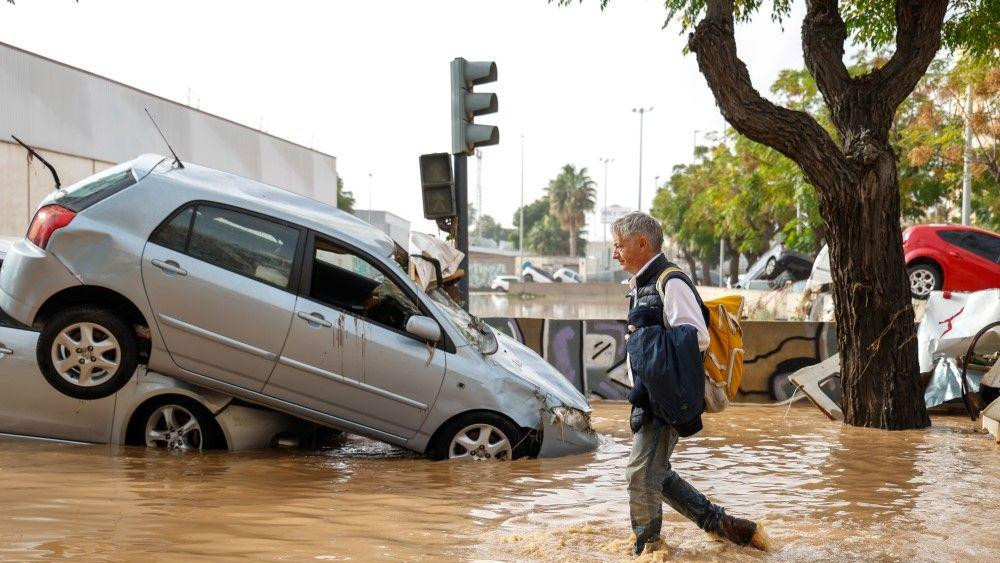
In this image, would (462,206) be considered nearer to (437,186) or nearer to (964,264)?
(437,186)

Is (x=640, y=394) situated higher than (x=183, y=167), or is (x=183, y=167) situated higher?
(x=183, y=167)

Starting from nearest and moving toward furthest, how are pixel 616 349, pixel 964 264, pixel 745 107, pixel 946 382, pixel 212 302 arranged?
pixel 212 302 < pixel 745 107 < pixel 946 382 < pixel 616 349 < pixel 964 264

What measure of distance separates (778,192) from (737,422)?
2398cm

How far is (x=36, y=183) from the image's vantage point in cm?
2633

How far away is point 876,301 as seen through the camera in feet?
32.1

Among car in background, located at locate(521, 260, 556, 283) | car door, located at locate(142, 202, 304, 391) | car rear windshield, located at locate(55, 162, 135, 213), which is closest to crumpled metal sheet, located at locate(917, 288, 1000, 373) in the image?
car door, located at locate(142, 202, 304, 391)

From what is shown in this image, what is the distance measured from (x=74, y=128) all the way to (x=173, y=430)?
75.4 feet

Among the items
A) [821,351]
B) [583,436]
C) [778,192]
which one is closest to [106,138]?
[778,192]

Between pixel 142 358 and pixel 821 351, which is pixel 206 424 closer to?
pixel 142 358

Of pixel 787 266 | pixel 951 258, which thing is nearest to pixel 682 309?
pixel 951 258

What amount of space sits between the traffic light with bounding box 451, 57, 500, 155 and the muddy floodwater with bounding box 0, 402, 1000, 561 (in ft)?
10.7

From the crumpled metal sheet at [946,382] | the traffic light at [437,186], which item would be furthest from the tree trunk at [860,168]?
the traffic light at [437,186]

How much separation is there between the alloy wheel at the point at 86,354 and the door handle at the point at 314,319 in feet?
3.94

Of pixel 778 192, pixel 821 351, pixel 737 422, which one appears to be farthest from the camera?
pixel 778 192
